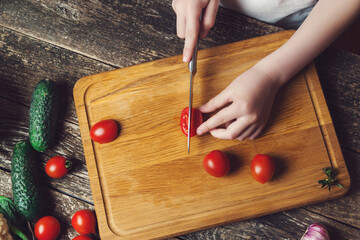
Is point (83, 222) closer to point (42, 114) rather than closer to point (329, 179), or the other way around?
point (42, 114)

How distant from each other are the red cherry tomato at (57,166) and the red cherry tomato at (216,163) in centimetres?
53

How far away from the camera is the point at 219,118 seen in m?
1.15

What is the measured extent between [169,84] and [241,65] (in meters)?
0.29

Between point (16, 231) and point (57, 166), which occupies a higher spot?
point (57, 166)

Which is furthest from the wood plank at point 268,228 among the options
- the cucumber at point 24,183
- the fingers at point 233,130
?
the cucumber at point 24,183

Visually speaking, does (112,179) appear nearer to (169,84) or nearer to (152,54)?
(169,84)

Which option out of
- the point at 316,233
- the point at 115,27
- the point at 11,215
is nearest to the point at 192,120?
the point at 115,27

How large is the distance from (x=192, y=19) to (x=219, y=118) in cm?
36

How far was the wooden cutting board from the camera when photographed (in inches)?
46.8

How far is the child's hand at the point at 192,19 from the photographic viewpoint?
44.1 inches

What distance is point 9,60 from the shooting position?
4.32ft

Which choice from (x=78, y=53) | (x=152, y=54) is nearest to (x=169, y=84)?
(x=152, y=54)

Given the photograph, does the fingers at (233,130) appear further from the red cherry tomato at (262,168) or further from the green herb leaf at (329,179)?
the green herb leaf at (329,179)

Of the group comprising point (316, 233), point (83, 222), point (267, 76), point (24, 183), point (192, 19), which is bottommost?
point (316, 233)
